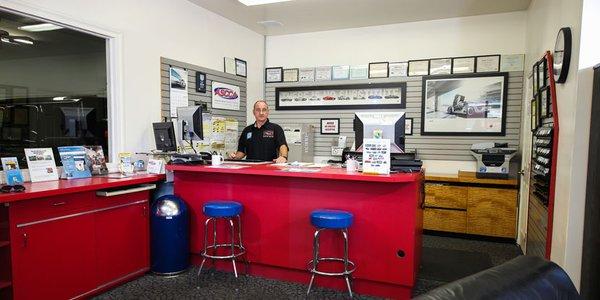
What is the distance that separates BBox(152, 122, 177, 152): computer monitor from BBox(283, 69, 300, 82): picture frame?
108 inches

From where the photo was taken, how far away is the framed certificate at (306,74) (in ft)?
19.2

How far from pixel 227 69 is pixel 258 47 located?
3.14 ft

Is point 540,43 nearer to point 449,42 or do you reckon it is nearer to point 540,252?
point 449,42

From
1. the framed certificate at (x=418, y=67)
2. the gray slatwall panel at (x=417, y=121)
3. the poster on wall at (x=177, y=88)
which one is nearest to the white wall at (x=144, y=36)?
the poster on wall at (x=177, y=88)

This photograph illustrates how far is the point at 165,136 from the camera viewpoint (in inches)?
146

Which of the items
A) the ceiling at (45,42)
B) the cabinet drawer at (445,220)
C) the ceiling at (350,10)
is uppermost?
the ceiling at (350,10)

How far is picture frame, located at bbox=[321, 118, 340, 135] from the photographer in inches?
226

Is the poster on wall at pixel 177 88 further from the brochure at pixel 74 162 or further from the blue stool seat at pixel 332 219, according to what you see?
the blue stool seat at pixel 332 219

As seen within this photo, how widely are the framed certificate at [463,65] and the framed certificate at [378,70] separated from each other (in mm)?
931

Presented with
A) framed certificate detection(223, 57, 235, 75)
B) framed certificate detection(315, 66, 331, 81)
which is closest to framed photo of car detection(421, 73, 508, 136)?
framed certificate detection(315, 66, 331, 81)

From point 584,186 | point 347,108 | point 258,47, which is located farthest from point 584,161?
point 258,47

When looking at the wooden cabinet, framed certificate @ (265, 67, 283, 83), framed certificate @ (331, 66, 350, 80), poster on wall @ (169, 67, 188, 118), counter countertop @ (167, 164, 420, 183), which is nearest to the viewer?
counter countertop @ (167, 164, 420, 183)

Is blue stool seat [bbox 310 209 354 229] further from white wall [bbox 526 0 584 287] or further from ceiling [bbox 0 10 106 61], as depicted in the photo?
ceiling [bbox 0 10 106 61]

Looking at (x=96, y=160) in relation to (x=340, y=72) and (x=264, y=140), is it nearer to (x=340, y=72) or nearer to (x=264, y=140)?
(x=264, y=140)
